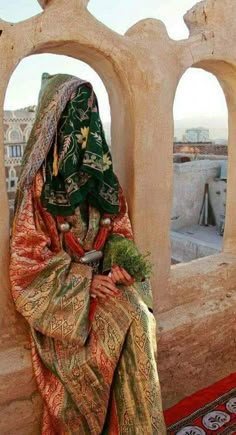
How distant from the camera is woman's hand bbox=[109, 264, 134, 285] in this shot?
2.58m

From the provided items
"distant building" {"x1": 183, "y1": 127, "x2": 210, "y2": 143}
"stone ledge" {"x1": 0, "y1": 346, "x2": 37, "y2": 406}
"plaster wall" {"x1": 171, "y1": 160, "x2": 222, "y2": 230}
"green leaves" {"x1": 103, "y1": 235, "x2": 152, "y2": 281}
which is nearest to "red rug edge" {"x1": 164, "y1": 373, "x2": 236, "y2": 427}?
"stone ledge" {"x1": 0, "y1": 346, "x2": 37, "y2": 406}

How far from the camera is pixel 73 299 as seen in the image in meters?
2.46

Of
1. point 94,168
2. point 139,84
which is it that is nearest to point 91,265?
point 94,168

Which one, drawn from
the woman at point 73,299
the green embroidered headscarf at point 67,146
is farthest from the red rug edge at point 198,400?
the green embroidered headscarf at point 67,146

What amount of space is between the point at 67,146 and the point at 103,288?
2.69ft

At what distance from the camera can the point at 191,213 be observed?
12.0 meters

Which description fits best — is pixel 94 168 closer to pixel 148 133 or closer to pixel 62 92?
pixel 62 92

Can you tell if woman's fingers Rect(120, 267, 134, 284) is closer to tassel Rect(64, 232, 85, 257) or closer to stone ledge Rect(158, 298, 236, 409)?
tassel Rect(64, 232, 85, 257)

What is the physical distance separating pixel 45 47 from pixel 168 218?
1.44m

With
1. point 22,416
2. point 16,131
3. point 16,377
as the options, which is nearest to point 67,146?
point 16,377

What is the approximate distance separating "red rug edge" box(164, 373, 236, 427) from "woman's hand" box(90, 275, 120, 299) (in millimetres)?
1278

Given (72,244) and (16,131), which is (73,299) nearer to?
(72,244)

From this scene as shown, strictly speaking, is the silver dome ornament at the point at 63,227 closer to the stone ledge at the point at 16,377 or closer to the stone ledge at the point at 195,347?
the stone ledge at the point at 16,377

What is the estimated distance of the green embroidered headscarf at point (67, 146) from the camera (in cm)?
248
